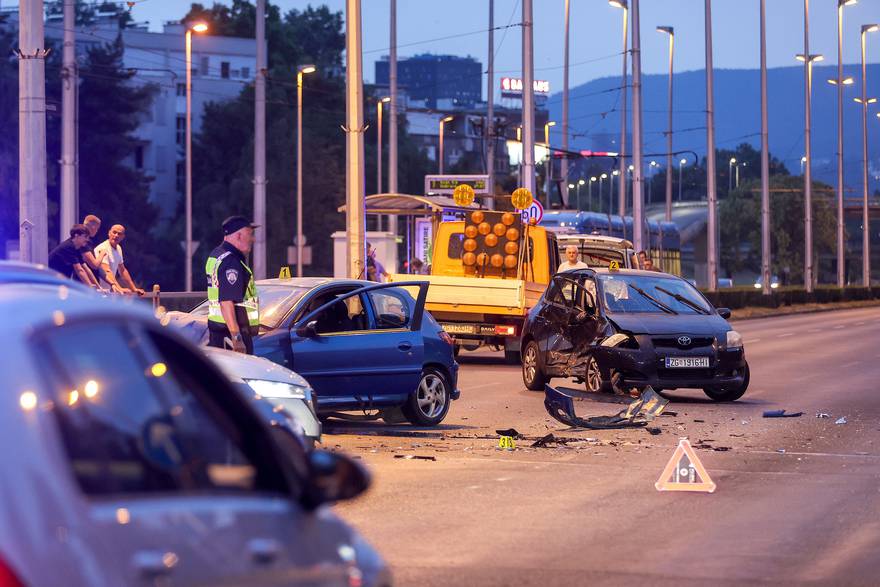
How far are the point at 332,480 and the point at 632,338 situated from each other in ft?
49.1

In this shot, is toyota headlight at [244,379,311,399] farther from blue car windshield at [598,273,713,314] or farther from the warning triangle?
blue car windshield at [598,273,713,314]

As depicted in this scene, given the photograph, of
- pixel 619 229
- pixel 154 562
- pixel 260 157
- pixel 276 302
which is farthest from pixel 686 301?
pixel 619 229

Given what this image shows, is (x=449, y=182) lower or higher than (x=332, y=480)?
higher

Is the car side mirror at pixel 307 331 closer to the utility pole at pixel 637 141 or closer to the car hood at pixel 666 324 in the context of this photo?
the car hood at pixel 666 324

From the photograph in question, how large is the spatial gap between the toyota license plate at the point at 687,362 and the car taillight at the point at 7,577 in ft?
52.4

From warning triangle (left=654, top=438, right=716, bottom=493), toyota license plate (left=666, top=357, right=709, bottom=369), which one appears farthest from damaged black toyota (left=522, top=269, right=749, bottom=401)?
warning triangle (left=654, top=438, right=716, bottom=493)

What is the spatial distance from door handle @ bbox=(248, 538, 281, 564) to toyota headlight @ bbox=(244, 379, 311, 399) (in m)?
7.20

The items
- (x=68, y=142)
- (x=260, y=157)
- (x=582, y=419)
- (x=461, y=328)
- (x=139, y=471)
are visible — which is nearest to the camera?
(x=139, y=471)

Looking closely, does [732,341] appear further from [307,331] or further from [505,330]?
[307,331]

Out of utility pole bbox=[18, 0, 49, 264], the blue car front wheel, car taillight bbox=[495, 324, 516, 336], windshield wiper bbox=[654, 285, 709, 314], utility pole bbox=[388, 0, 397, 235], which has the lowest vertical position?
the blue car front wheel

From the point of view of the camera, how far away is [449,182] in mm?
53812

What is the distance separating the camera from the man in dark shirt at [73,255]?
1806 centimetres

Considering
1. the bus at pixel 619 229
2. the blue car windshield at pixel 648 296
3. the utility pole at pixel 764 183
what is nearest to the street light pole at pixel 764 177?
the utility pole at pixel 764 183

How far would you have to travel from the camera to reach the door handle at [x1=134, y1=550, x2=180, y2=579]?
9.93 feet
